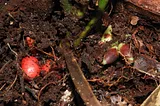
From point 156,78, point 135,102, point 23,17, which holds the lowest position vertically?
point 135,102

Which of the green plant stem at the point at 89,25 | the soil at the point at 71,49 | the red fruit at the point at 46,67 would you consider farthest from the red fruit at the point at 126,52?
the red fruit at the point at 46,67

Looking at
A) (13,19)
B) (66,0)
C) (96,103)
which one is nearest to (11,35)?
(13,19)

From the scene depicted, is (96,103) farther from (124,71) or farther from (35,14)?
(35,14)

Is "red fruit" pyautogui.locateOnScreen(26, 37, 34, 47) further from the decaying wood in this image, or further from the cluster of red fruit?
the decaying wood

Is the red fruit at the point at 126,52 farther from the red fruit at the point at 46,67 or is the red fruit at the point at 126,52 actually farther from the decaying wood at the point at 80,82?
the red fruit at the point at 46,67

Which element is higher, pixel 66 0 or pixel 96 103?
pixel 66 0
